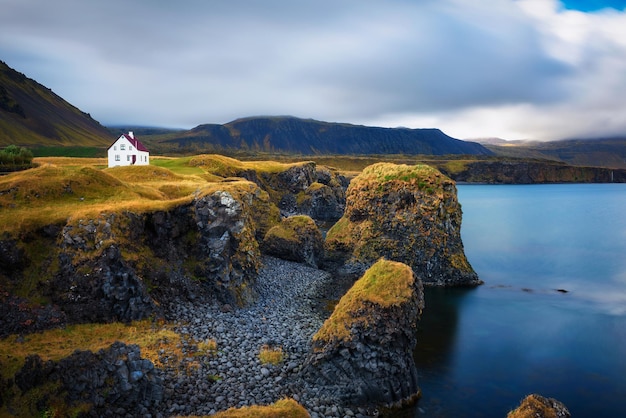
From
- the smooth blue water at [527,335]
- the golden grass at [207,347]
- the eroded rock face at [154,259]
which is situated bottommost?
the smooth blue water at [527,335]

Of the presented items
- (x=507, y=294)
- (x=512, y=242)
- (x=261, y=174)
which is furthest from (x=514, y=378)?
(x=261, y=174)

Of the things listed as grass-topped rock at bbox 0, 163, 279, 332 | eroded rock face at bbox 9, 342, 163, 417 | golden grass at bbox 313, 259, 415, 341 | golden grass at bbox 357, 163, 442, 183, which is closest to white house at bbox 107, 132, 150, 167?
grass-topped rock at bbox 0, 163, 279, 332

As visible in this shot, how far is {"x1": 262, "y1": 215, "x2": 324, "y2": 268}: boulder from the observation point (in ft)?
172

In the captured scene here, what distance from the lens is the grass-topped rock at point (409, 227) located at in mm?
47938

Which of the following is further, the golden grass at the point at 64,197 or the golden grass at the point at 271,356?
the golden grass at the point at 64,197

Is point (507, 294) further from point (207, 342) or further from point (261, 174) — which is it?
point (261, 174)

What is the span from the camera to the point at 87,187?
3484 cm

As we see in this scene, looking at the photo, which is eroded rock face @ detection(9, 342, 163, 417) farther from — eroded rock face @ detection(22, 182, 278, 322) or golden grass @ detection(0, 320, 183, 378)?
eroded rock face @ detection(22, 182, 278, 322)

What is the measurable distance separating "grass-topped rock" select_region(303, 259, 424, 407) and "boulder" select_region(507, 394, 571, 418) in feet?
20.6

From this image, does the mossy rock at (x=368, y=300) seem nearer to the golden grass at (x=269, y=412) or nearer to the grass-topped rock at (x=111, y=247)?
the golden grass at (x=269, y=412)

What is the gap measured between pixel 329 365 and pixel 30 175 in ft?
98.8

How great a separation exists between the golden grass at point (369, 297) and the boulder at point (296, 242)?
1018 inches

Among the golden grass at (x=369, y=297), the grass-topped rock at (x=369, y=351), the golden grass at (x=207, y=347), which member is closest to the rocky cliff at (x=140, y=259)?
the golden grass at (x=207, y=347)

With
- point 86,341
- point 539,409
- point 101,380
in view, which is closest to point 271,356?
point 101,380
